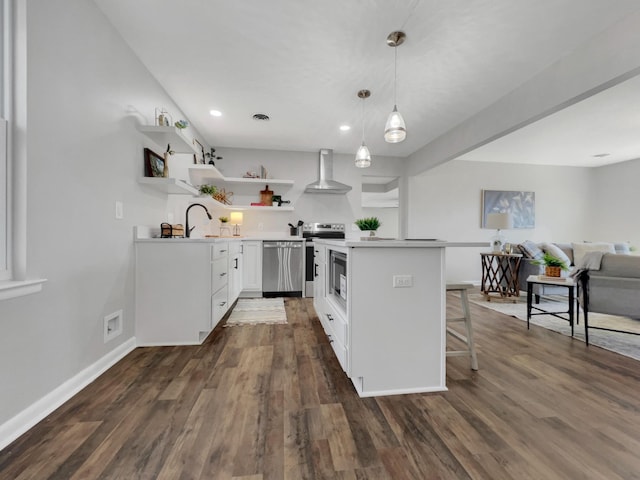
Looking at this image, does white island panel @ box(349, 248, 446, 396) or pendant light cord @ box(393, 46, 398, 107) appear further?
pendant light cord @ box(393, 46, 398, 107)

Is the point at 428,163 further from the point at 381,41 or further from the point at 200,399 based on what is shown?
the point at 200,399

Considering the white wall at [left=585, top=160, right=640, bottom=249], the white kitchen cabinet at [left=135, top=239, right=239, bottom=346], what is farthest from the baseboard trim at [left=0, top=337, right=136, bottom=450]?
the white wall at [left=585, top=160, right=640, bottom=249]

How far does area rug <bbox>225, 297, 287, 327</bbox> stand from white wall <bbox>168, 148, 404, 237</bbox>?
4.69ft

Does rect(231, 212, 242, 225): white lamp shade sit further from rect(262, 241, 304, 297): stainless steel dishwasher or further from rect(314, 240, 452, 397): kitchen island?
rect(314, 240, 452, 397): kitchen island

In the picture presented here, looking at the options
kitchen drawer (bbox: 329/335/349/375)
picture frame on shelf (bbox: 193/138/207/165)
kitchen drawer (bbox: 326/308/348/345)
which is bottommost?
kitchen drawer (bbox: 329/335/349/375)

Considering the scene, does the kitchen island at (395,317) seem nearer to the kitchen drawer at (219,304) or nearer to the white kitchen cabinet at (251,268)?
the kitchen drawer at (219,304)

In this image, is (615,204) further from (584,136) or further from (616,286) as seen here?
(616,286)

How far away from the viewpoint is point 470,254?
566 centimetres

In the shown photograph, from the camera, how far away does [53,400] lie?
4.90 ft

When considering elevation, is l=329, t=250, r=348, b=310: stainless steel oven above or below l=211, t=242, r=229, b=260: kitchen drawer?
below

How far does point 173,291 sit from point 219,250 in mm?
595

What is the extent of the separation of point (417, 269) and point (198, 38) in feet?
7.95

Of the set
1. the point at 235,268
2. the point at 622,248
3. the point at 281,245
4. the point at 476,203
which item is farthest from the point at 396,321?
the point at 622,248

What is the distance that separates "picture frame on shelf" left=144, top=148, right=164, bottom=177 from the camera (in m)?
2.52
